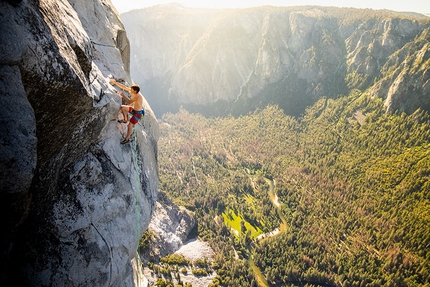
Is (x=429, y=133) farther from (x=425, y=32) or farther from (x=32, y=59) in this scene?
(x=32, y=59)

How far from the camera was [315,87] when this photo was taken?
144 m

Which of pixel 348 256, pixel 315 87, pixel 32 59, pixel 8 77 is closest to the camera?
pixel 8 77

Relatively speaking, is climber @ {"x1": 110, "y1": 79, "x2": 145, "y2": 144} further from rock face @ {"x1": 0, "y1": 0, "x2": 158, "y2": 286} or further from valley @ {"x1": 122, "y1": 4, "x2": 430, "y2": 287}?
valley @ {"x1": 122, "y1": 4, "x2": 430, "y2": 287}

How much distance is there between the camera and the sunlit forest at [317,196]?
60.8m

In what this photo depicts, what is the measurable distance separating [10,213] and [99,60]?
10.8 metres

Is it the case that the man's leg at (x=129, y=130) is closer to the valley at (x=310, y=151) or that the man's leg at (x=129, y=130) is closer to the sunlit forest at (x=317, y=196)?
the sunlit forest at (x=317, y=196)

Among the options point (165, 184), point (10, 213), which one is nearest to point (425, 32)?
point (165, 184)

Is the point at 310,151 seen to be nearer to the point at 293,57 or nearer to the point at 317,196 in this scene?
the point at 317,196

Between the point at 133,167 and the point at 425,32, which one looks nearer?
the point at 133,167

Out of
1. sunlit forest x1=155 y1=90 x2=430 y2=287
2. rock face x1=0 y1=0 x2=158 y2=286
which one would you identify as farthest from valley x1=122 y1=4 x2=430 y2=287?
rock face x1=0 y1=0 x2=158 y2=286

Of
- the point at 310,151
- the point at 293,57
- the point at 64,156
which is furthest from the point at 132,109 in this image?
the point at 293,57

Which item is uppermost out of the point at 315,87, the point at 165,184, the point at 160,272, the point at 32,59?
the point at 32,59

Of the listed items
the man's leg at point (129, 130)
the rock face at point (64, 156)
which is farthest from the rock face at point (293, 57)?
the rock face at point (64, 156)

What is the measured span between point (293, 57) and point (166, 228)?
150454mm
